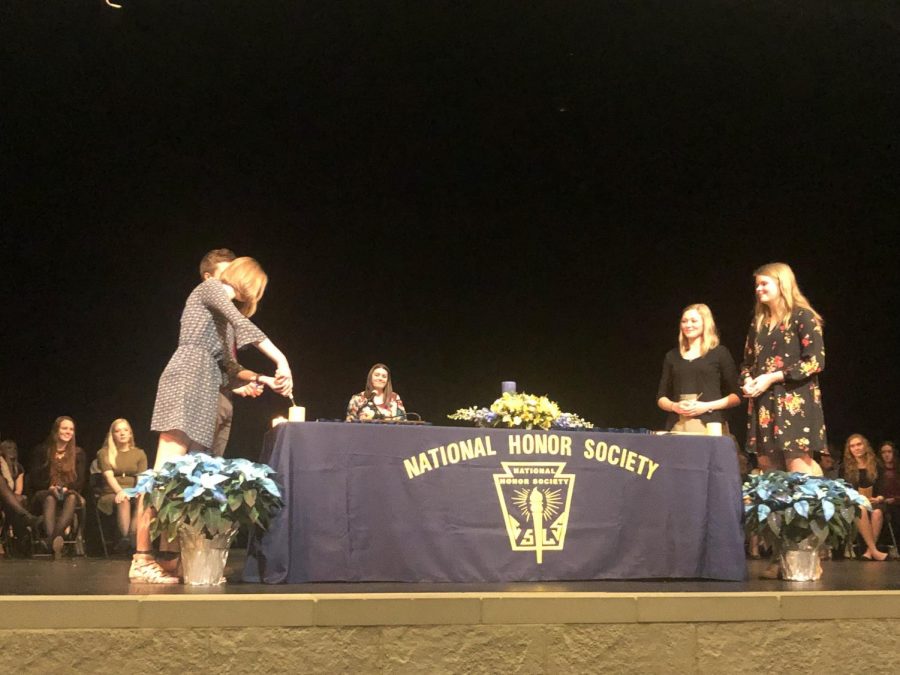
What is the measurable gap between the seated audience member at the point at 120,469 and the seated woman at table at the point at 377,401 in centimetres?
188

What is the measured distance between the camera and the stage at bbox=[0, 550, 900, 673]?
3150 mm

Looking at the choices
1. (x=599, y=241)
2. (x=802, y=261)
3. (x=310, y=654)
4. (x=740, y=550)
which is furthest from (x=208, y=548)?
(x=802, y=261)

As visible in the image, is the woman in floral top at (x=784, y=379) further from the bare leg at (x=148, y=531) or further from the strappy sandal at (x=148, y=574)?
the strappy sandal at (x=148, y=574)

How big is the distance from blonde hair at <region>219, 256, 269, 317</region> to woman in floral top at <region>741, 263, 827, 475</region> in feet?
7.23

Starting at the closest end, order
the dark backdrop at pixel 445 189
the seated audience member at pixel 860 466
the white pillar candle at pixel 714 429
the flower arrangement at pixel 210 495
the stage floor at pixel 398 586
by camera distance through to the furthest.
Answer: the stage floor at pixel 398 586
the flower arrangement at pixel 210 495
the white pillar candle at pixel 714 429
the dark backdrop at pixel 445 189
the seated audience member at pixel 860 466

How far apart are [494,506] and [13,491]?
16.6 feet

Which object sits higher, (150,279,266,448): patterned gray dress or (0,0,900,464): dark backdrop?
(0,0,900,464): dark backdrop

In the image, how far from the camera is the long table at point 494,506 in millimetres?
3895

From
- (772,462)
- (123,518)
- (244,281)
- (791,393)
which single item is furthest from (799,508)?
(123,518)

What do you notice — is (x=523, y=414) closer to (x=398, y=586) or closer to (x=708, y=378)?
(x=398, y=586)

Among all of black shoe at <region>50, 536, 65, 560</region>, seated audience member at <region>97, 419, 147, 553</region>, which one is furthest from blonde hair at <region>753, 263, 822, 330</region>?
seated audience member at <region>97, 419, 147, 553</region>

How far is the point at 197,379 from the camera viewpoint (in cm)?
406

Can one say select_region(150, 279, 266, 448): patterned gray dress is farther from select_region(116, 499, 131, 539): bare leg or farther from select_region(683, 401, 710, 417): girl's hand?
select_region(116, 499, 131, 539): bare leg

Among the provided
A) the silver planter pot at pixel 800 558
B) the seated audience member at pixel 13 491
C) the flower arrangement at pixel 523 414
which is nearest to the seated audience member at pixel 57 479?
the seated audience member at pixel 13 491
